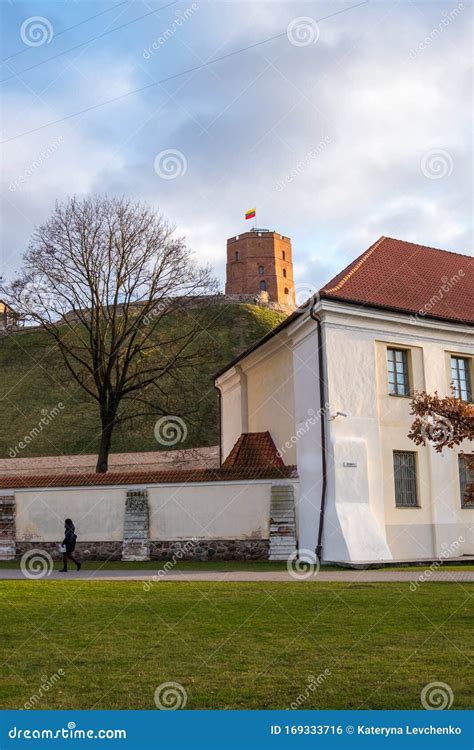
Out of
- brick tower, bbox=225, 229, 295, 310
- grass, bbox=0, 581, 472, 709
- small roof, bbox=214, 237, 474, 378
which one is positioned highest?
brick tower, bbox=225, 229, 295, 310

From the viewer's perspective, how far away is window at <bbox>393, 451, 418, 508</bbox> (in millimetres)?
21547

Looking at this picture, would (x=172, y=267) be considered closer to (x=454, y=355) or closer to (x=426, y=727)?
(x=454, y=355)

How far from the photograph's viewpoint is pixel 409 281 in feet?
79.2

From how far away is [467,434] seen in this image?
45.0ft

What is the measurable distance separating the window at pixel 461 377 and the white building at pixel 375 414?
4cm

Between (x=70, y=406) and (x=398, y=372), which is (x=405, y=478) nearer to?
(x=398, y=372)

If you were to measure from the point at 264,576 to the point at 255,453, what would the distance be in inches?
345

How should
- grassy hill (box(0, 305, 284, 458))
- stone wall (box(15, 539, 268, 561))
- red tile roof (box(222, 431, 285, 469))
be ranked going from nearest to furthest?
stone wall (box(15, 539, 268, 561)) → red tile roof (box(222, 431, 285, 469)) → grassy hill (box(0, 305, 284, 458))

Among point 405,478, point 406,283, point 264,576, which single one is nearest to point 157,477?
point 264,576

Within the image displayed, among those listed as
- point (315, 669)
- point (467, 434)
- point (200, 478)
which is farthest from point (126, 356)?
point (315, 669)

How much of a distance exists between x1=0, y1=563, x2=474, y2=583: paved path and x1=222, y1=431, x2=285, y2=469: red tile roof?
262 inches

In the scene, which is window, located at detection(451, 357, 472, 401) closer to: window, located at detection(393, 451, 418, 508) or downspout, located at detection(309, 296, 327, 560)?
window, located at detection(393, 451, 418, 508)

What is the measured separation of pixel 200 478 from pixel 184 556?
2298mm

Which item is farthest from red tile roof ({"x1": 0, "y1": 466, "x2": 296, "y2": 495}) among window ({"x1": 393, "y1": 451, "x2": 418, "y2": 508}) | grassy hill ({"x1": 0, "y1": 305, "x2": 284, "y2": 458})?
grassy hill ({"x1": 0, "y1": 305, "x2": 284, "y2": 458})
